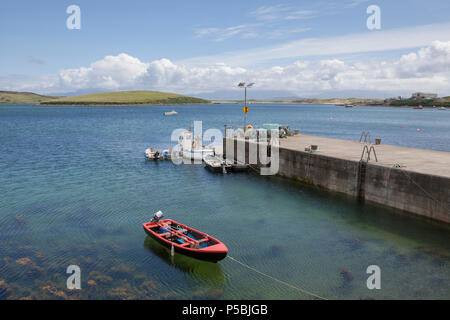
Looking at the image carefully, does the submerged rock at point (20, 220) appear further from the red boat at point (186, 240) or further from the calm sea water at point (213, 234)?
the red boat at point (186, 240)

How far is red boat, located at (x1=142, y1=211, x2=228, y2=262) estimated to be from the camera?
17.7m

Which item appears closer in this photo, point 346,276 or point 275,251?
point 346,276

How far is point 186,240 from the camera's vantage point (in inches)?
752

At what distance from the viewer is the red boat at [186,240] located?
58.1 feet

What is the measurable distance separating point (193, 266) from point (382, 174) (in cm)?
1694

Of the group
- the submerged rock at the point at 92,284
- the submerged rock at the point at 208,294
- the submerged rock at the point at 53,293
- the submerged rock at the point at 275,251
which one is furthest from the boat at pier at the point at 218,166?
the submerged rock at the point at 53,293

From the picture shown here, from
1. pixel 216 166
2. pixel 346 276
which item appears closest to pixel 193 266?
pixel 346 276

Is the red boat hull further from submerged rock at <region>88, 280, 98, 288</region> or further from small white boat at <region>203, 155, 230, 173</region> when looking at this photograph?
small white boat at <region>203, 155, 230, 173</region>

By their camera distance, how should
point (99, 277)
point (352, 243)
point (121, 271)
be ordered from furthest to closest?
1. point (352, 243)
2. point (121, 271)
3. point (99, 277)

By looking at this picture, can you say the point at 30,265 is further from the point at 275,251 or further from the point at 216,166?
the point at 216,166

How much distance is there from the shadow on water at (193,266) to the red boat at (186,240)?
1.65 ft

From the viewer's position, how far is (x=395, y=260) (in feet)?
61.1
